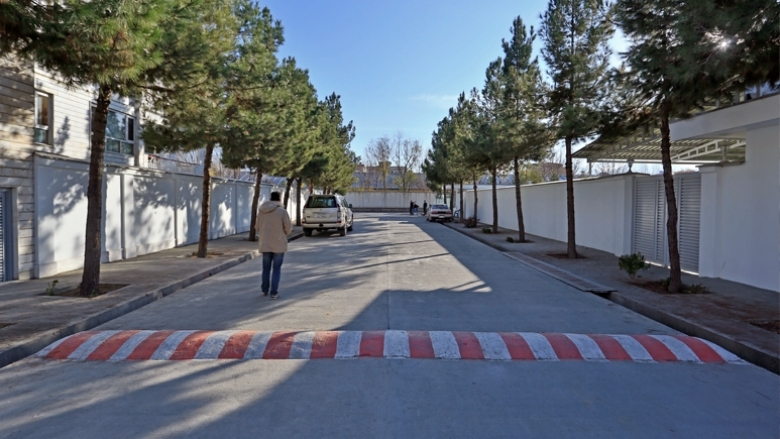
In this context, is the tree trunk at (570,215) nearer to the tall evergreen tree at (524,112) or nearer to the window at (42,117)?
the tall evergreen tree at (524,112)

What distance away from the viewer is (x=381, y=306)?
28.1 ft

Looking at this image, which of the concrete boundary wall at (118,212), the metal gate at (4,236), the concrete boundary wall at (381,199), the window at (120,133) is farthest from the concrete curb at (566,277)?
the concrete boundary wall at (381,199)

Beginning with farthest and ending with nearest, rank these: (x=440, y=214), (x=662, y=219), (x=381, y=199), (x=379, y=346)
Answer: (x=381, y=199)
(x=440, y=214)
(x=662, y=219)
(x=379, y=346)

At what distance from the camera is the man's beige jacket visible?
8.96 meters

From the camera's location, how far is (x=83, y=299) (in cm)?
853

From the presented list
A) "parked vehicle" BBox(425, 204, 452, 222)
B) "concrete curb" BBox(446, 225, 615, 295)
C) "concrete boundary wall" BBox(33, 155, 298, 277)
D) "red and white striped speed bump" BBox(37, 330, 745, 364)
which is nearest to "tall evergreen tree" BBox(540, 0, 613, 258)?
"concrete curb" BBox(446, 225, 615, 295)

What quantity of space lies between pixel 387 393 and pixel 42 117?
1158 cm

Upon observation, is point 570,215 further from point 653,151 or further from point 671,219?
point 671,219

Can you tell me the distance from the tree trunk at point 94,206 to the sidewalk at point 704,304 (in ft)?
31.3

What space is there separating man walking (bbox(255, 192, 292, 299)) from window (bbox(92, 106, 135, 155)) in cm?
871

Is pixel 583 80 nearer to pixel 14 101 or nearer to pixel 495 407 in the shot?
pixel 495 407

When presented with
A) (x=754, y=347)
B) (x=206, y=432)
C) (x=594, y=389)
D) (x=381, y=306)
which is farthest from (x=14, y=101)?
(x=754, y=347)

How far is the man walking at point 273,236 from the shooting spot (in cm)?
897

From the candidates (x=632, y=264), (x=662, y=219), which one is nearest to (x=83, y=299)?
(x=632, y=264)
